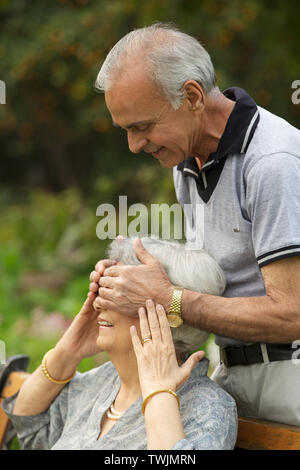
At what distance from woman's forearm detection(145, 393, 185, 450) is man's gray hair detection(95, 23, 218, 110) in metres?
0.98

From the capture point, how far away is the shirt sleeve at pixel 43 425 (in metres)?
2.83

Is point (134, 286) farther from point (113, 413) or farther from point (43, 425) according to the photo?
point (43, 425)

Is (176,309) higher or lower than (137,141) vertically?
lower

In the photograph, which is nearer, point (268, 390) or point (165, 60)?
point (165, 60)

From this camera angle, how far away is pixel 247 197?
7.27 feet

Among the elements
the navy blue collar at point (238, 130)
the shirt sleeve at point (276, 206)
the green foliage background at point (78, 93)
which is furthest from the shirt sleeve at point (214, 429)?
the green foliage background at point (78, 93)

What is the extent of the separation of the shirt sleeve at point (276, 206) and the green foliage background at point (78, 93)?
2478 millimetres

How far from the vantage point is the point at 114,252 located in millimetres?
2479

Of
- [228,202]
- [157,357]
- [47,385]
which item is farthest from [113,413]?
[228,202]

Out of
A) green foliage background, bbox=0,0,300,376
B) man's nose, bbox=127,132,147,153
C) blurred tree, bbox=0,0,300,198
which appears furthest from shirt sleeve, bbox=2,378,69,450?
blurred tree, bbox=0,0,300,198

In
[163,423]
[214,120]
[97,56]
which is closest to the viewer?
[163,423]

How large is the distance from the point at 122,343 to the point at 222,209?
0.62 meters

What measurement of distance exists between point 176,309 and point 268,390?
1.55 ft

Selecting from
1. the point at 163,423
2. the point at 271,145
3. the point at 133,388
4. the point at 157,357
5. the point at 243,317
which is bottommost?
the point at 133,388
